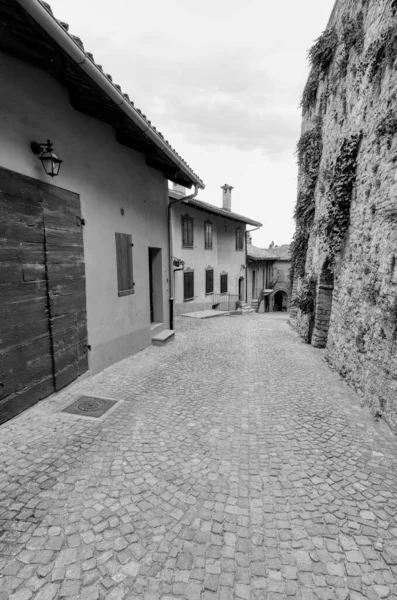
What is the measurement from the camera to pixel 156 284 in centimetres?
893

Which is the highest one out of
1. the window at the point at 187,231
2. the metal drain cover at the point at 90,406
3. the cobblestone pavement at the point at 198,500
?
the window at the point at 187,231

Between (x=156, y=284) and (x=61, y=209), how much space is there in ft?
14.7

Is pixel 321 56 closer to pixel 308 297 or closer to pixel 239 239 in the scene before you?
pixel 308 297

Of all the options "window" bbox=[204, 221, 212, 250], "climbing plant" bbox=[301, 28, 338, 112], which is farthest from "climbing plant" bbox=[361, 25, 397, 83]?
"window" bbox=[204, 221, 212, 250]

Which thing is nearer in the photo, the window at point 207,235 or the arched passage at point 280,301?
the window at point 207,235

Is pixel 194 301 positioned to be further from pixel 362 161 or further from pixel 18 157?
pixel 18 157

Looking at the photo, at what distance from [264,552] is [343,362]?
14.9 ft

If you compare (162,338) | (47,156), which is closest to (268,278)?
(162,338)

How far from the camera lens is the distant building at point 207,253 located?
15305 millimetres

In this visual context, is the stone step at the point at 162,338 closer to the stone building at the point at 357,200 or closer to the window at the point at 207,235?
the stone building at the point at 357,200

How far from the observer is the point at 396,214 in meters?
4.43

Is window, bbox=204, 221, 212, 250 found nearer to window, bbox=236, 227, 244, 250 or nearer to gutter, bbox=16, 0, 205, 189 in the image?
window, bbox=236, 227, 244, 250

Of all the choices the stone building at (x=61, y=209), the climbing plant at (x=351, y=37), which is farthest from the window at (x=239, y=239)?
the stone building at (x=61, y=209)

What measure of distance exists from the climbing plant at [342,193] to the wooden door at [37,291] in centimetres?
543
